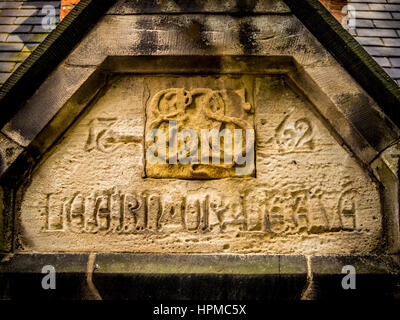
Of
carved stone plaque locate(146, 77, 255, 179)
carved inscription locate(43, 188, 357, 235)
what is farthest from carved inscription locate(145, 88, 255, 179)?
carved inscription locate(43, 188, 357, 235)

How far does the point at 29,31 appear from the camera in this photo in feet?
11.7

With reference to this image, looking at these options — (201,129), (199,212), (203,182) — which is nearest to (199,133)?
(201,129)

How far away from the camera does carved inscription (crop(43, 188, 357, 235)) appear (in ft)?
7.46

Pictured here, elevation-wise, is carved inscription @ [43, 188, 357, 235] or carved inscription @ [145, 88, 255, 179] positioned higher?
carved inscription @ [145, 88, 255, 179]

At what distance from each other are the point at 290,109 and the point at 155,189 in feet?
3.43

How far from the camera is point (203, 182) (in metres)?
2.35

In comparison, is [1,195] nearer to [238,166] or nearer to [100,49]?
[100,49]

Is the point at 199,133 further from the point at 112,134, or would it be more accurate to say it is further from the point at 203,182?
the point at 112,134

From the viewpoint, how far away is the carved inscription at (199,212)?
89.5 inches

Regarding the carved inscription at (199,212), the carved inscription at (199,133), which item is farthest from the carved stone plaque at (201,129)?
the carved inscription at (199,212)

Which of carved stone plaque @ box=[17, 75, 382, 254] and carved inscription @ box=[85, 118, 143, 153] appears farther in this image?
carved inscription @ box=[85, 118, 143, 153]

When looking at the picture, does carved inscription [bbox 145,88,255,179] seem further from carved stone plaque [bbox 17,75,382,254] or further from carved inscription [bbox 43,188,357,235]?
carved inscription [bbox 43,188,357,235]

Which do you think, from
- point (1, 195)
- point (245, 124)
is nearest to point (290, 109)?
point (245, 124)

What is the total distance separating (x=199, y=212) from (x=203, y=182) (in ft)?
0.64
